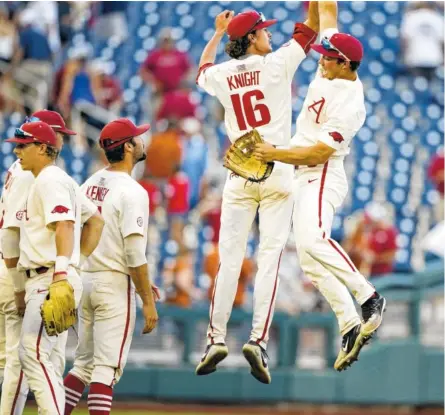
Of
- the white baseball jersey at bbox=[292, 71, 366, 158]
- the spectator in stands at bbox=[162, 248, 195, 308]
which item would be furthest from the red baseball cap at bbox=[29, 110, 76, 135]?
the spectator in stands at bbox=[162, 248, 195, 308]

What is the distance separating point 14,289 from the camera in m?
7.84

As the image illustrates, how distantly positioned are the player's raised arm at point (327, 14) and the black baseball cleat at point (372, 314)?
5.19ft

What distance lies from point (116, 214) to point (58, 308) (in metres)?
0.93

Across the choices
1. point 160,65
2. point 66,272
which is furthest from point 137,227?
point 160,65

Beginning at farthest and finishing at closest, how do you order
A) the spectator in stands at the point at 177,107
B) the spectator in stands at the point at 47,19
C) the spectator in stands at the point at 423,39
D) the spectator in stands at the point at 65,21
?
the spectator in stands at the point at 423,39 < the spectator in stands at the point at 65,21 < the spectator in stands at the point at 47,19 < the spectator in stands at the point at 177,107

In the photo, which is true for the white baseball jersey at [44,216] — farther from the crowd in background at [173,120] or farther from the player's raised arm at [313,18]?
the crowd in background at [173,120]

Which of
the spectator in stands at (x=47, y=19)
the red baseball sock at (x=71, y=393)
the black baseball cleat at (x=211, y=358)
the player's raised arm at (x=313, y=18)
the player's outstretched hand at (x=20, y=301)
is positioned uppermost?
the spectator in stands at (x=47, y=19)

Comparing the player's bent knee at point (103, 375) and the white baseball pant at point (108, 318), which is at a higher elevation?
the white baseball pant at point (108, 318)

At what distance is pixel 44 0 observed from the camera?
1594cm

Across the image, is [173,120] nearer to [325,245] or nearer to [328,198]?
[328,198]

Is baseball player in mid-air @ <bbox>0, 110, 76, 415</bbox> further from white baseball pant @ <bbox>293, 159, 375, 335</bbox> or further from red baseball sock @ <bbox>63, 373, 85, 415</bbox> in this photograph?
white baseball pant @ <bbox>293, 159, 375, 335</bbox>

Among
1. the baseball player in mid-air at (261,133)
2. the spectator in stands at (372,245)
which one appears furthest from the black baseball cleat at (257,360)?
the spectator in stands at (372,245)

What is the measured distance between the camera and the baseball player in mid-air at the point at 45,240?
7.35 m

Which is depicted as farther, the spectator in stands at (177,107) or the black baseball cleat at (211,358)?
the spectator in stands at (177,107)
